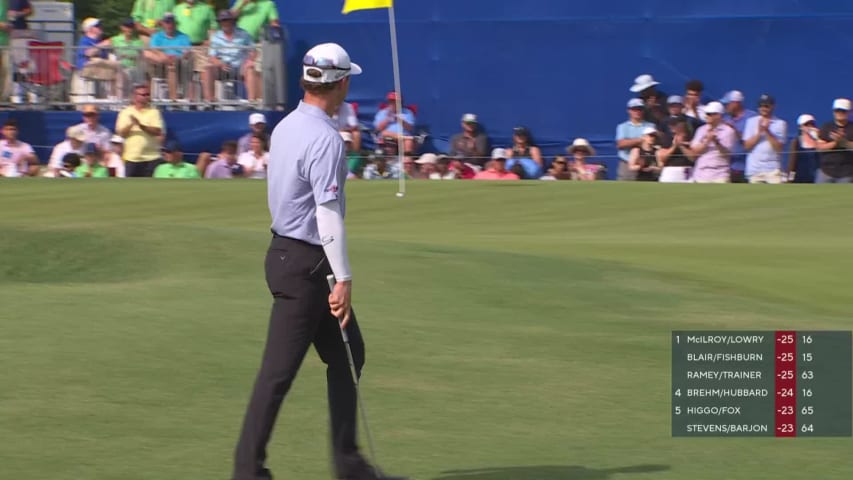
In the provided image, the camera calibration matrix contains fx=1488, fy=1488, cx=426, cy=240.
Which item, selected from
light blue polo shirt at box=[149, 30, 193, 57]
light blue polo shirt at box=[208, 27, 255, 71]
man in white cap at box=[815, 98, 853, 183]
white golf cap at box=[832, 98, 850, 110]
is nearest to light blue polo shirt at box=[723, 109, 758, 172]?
man in white cap at box=[815, 98, 853, 183]

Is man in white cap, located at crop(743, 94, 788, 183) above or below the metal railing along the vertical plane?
below

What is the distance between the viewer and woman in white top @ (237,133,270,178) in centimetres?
2142

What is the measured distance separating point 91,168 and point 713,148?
890 centimetres

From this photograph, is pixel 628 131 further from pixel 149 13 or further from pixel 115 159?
pixel 149 13

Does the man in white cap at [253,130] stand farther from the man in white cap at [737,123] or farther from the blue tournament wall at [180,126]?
the man in white cap at [737,123]

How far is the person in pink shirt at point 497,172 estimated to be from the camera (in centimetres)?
2116

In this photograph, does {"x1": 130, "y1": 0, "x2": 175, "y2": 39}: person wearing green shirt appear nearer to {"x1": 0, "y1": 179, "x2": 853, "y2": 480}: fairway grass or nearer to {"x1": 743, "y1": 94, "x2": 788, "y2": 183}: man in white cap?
{"x1": 0, "y1": 179, "x2": 853, "y2": 480}: fairway grass

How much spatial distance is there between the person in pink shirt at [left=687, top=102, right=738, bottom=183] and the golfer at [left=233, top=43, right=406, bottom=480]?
46.5ft

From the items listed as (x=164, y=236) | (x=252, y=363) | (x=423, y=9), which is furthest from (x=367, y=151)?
(x=252, y=363)

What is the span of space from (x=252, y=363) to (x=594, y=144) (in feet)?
48.8

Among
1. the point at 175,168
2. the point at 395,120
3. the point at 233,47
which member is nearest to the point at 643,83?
the point at 395,120

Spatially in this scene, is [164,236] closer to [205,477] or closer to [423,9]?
[205,477]

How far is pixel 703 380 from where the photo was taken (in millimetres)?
8117

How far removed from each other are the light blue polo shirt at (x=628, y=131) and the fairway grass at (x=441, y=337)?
9.44 feet
